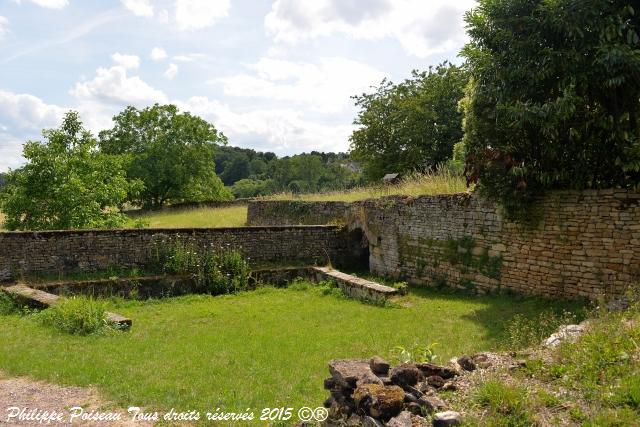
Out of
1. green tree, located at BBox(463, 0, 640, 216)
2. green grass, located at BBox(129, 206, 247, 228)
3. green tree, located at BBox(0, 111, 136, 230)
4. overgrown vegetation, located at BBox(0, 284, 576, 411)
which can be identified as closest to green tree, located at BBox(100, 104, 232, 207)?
green grass, located at BBox(129, 206, 247, 228)

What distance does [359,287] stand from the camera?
12672mm

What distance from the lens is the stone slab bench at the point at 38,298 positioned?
9.38m

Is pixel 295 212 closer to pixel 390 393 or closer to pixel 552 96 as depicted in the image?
pixel 552 96

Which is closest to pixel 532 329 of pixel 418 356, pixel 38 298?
pixel 418 356

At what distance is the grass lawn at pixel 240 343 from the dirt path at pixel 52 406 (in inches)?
7.4

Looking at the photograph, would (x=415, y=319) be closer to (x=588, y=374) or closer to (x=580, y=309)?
(x=580, y=309)

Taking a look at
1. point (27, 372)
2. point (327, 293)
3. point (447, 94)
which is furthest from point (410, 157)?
point (27, 372)

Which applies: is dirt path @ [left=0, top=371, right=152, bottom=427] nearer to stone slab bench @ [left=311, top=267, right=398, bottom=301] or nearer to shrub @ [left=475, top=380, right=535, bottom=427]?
shrub @ [left=475, top=380, right=535, bottom=427]

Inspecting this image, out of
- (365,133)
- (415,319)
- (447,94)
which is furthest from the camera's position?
(365,133)

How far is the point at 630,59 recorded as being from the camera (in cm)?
809

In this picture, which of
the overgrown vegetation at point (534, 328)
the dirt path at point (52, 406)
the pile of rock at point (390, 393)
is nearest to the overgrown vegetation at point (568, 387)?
the pile of rock at point (390, 393)

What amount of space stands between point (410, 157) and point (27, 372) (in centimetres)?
2436

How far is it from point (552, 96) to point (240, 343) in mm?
7402

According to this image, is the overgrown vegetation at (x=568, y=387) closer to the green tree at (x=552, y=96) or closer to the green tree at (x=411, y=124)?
the green tree at (x=552, y=96)
